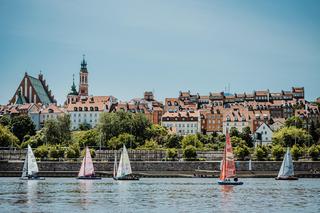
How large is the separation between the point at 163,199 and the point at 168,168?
1703 inches

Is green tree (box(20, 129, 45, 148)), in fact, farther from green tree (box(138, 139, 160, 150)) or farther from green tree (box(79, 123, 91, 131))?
green tree (box(79, 123, 91, 131))

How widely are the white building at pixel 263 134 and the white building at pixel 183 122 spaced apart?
19.4 metres

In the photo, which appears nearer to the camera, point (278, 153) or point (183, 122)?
point (278, 153)

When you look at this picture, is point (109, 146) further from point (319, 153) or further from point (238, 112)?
point (238, 112)

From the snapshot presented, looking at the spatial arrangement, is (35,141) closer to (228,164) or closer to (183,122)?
(183,122)

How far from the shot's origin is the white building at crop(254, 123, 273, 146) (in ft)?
499

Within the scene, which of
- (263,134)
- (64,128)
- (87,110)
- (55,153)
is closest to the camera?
(55,153)

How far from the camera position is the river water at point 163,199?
50.3 metres

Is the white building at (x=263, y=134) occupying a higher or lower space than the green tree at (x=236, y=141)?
higher

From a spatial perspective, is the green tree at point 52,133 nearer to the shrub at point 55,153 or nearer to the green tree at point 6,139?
the green tree at point 6,139

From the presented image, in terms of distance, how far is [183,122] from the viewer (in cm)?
17038

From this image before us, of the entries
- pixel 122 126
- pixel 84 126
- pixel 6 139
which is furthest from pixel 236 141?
pixel 84 126

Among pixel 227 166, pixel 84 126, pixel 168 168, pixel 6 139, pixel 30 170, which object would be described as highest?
pixel 84 126

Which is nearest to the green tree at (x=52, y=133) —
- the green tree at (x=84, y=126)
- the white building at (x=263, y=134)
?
the green tree at (x=84, y=126)
